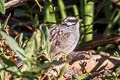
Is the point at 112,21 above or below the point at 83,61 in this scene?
below

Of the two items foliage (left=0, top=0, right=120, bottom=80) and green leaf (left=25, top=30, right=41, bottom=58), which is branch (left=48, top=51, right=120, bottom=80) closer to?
foliage (left=0, top=0, right=120, bottom=80)

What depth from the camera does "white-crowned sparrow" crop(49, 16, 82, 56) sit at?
3146 millimetres

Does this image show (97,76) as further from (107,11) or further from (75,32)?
(107,11)

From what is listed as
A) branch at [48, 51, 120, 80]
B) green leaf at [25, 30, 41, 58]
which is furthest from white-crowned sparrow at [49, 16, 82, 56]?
green leaf at [25, 30, 41, 58]

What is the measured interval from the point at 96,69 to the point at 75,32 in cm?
66

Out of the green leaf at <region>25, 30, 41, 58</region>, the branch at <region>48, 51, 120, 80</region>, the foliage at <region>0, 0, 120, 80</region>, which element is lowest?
the branch at <region>48, 51, 120, 80</region>

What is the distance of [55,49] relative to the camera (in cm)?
307

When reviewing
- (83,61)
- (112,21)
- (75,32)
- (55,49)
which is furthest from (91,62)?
(112,21)

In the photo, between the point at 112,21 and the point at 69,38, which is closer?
the point at 69,38

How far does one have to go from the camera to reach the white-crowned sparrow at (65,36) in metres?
3.15

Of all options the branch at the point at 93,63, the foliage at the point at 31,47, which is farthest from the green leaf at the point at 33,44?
the branch at the point at 93,63

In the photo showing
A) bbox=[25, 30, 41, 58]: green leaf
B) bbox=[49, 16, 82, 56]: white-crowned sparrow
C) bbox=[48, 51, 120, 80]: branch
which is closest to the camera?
bbox=[25, 30, 41, 58]: green leaf

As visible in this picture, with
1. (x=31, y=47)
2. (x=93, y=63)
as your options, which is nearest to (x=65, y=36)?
(x=93, y=63)

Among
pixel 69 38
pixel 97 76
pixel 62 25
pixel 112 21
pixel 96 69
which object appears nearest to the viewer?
pixel 97 76
